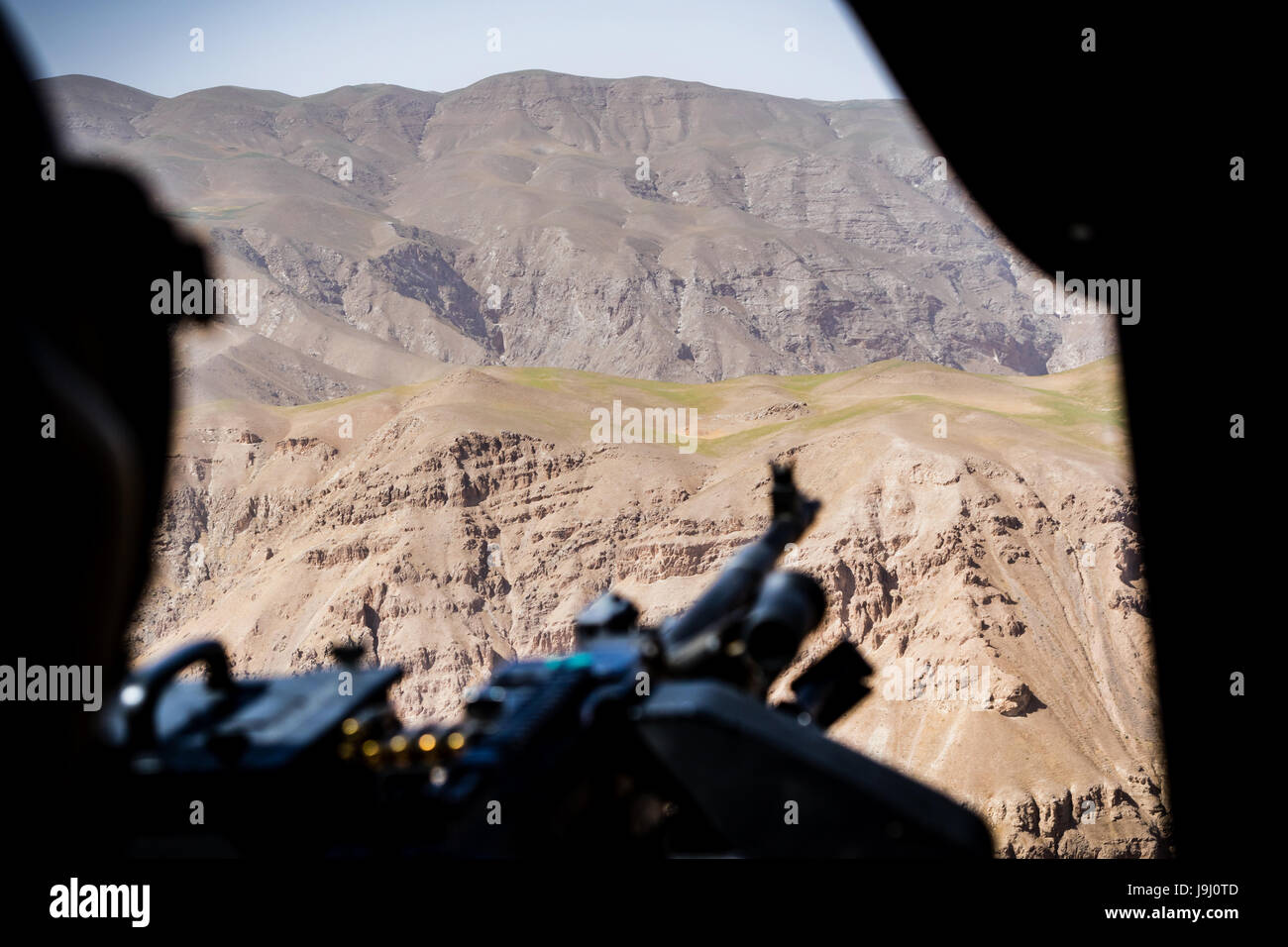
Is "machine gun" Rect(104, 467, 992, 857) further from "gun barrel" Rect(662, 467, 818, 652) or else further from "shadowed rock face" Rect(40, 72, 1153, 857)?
"shadowed rock face" Rect(40, 72, 1153, 857)

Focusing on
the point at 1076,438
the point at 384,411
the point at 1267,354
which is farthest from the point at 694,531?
the point at 1267,354

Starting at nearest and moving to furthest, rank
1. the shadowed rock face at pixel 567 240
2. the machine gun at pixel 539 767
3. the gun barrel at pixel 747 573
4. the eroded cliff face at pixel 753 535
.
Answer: the machine gun at pixel 539 767 < the gun barrel at pixel 747 573 < the eroded cliff face at pixel 753 535 < the shadowed rock face at pixel 567 240

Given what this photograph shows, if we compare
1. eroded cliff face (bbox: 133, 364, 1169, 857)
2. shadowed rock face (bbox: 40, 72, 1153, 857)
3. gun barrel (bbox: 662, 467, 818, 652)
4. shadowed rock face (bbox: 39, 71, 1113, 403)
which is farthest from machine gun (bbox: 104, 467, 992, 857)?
shadowed rock face (bbox: 39, 71, 1113, 403)

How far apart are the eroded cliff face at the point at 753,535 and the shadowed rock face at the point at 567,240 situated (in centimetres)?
2140

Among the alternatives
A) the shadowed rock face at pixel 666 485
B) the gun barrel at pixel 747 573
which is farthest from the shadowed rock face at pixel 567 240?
the gun barrel at pixel 747 573

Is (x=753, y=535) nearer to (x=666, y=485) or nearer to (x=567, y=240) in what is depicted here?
(x=666, y=485)

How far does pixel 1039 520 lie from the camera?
4016cm

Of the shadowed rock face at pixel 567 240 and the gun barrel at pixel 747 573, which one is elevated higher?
the shadowed rock face at pixel 567 240

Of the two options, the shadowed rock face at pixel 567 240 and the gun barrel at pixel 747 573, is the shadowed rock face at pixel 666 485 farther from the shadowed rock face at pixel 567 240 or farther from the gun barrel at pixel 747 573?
the gun barrel at pixel 747 573

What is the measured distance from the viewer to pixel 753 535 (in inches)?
1574

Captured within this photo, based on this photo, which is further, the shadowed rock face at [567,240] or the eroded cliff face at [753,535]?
the shadowed rock face at [567,240]

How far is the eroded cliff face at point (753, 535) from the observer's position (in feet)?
114

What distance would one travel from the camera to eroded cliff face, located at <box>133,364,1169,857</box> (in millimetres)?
34812

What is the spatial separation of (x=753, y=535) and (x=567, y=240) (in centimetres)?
7524
